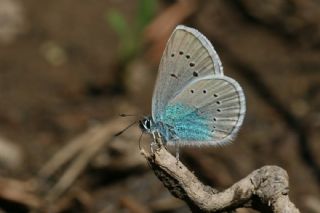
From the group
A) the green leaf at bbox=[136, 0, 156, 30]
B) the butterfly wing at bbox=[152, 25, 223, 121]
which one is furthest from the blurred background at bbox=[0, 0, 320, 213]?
the butterfly wing at bbox=[152, 25, 223, 121]

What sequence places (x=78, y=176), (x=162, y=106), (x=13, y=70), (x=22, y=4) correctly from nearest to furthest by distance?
(x=162, y=106) → (x=78, y=176) → (x=13, y=70) → (x=22, y=4)

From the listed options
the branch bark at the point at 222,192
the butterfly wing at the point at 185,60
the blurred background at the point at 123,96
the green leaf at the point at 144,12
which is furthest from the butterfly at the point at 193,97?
the green leaf at the point at 144,12

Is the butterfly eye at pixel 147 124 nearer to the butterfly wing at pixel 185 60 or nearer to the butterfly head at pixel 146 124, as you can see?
the butterfly head at pixel 146 124

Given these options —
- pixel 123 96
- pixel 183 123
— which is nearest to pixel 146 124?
pixel 183 123

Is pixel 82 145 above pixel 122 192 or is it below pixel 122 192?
above

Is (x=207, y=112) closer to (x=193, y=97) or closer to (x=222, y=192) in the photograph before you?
(x=193, y=97)

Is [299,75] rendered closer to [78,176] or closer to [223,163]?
[223,163]

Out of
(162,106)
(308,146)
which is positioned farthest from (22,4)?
(162,106)

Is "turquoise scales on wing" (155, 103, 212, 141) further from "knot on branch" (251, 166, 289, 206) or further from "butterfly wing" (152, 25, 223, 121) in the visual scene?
"knot on branch" (251, 166, 289, 206)
